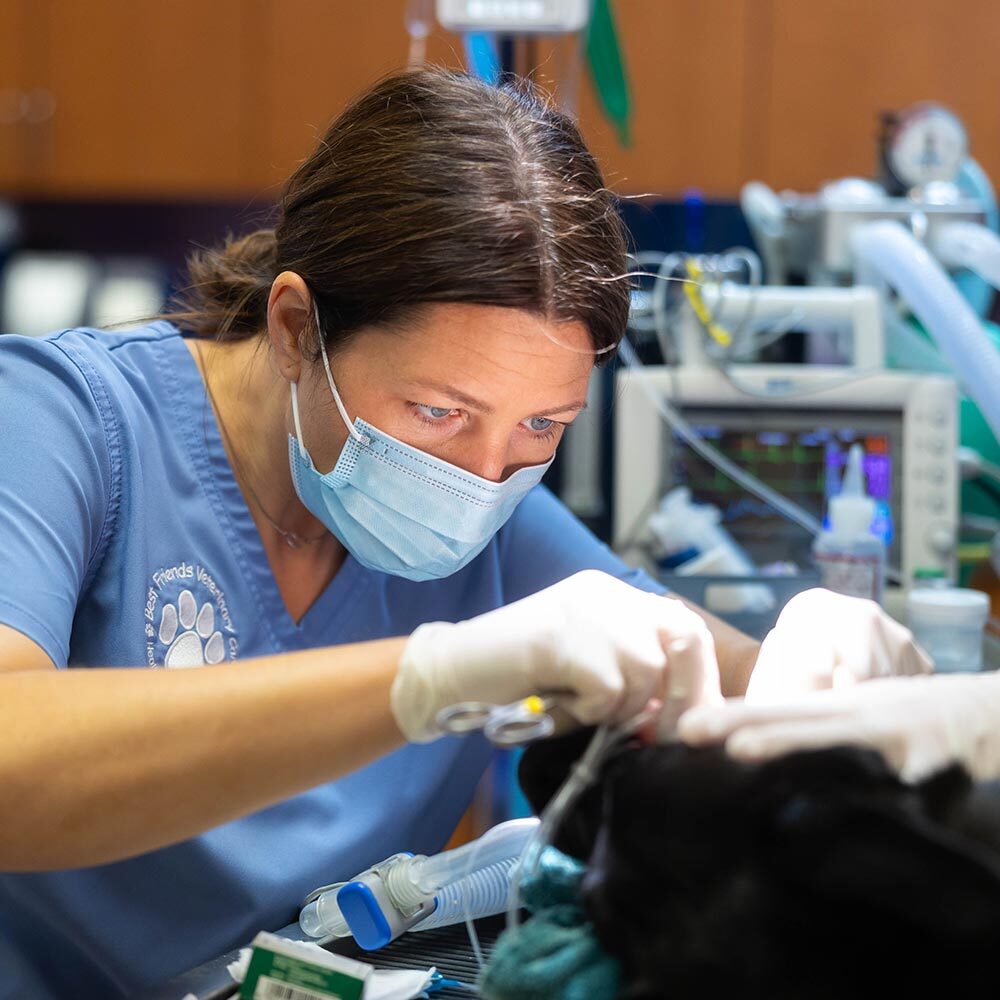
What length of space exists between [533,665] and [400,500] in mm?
354

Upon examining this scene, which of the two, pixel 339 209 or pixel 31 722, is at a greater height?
pixel 339 209

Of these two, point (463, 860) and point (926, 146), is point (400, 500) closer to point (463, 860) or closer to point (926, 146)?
point (463, 860)

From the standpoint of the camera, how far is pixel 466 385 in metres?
0.99

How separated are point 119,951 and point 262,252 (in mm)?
656

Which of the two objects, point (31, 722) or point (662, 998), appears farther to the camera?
point (31, 722)

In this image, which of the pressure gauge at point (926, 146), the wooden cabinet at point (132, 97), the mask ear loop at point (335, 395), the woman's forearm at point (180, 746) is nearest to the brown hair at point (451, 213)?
the mask ear loop at point (335, 395)

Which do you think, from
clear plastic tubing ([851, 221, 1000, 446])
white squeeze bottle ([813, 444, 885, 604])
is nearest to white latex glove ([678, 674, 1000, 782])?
white squeeze bottle ([813, 444, 885, 604])

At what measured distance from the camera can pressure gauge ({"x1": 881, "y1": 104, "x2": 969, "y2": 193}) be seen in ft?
6.21

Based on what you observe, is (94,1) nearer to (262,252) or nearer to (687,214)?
(687,214)

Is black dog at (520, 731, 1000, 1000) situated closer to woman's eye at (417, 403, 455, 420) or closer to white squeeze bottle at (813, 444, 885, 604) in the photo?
woman's eye at (417, 403, 455, 420)

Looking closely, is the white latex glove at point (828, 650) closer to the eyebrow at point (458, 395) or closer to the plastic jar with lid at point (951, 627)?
the eyebrow at point (458, 395)

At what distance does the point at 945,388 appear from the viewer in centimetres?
168

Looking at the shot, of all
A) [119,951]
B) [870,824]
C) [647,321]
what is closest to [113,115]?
[647,321]

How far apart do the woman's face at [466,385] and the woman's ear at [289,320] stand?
0.03m
